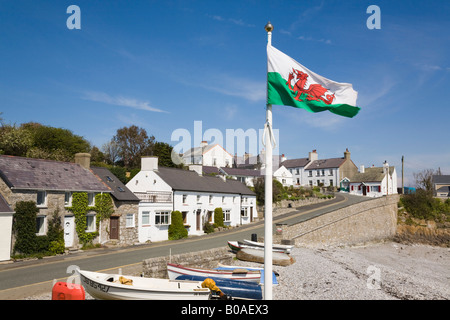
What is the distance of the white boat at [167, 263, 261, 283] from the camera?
51.2ft

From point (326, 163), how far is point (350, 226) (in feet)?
161

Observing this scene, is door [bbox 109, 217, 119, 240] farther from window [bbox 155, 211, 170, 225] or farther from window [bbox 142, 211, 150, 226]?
window [bbox 155, 211, 170, 225]

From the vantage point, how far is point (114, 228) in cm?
3044

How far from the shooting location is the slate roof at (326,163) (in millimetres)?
87706

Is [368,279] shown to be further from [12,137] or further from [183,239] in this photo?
[12,137]

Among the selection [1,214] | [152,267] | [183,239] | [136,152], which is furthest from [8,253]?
[136,152]

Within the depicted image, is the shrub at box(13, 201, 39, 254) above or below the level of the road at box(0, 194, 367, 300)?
above

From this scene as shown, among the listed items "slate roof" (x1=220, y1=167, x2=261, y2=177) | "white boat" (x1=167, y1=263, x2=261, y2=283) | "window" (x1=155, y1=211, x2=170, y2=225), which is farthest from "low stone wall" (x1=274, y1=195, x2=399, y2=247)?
"slate roof" (x1=220, y1=167, x2=261, y2=177)

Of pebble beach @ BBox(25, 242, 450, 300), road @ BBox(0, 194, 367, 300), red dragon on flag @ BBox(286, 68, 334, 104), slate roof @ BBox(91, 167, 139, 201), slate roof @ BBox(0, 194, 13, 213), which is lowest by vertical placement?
pebble beach @ BBox(25, 242, 450, 300)

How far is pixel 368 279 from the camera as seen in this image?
22.9 meters

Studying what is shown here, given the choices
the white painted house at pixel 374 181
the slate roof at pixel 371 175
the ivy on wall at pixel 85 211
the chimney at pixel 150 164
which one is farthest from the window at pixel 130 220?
the slate roof at pixel 371 175

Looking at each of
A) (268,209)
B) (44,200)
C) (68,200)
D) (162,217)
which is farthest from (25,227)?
(268,209)

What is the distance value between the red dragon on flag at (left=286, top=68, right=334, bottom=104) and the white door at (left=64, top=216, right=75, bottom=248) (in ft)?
80.1

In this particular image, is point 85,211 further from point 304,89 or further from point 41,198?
point 304,89
